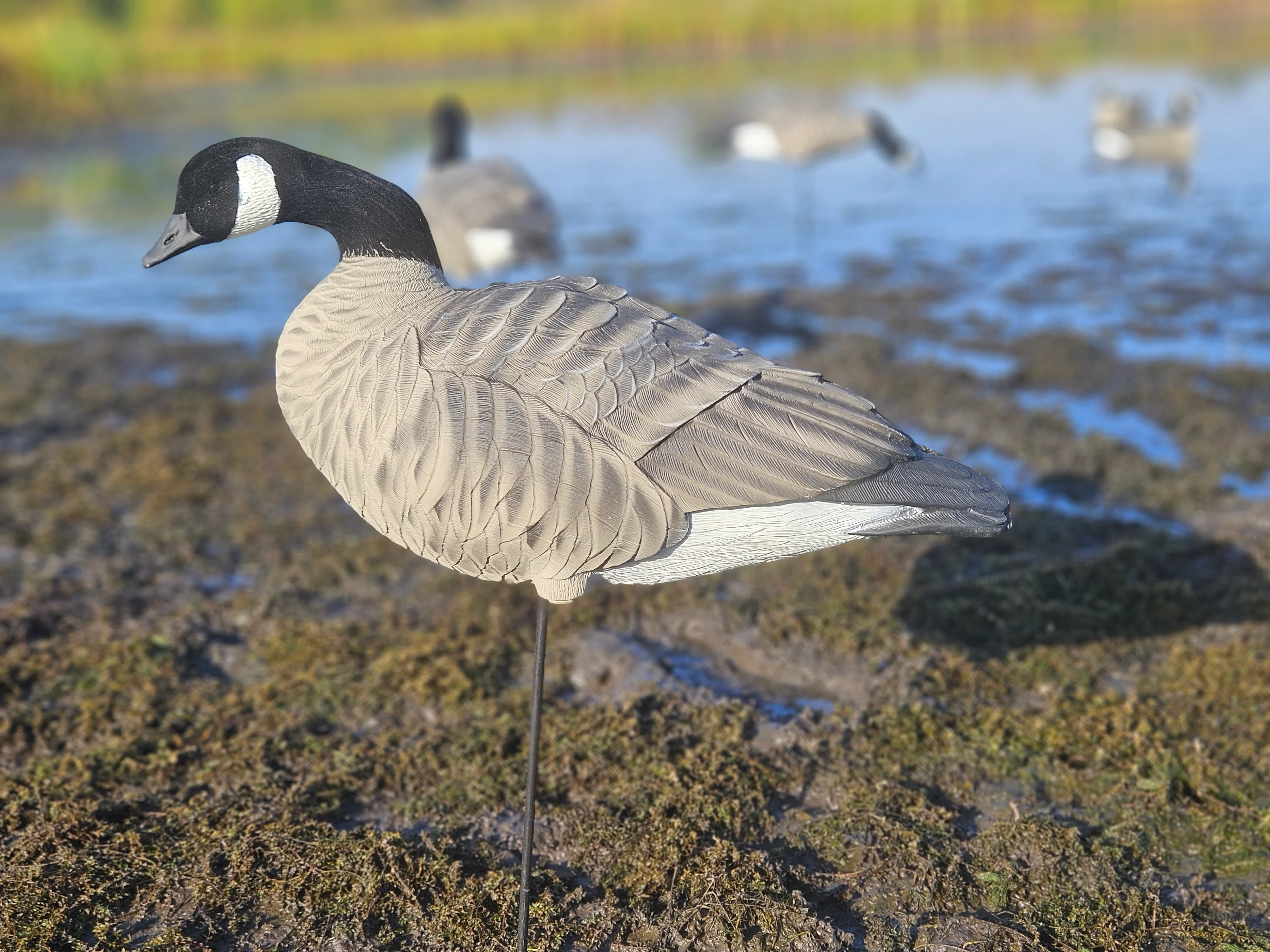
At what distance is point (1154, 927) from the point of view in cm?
283

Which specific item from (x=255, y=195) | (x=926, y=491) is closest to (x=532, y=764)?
(x=926, y=491)

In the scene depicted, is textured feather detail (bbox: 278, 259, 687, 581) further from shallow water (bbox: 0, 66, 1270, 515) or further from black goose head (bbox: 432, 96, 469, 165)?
black goose head (bbox: 432, 96, 469, 165)

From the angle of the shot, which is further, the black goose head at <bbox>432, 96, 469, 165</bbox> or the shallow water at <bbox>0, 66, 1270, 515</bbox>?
the black goose head at <bbox>432, 96, 469, 165</bbox>

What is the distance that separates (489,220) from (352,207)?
15.9 feet

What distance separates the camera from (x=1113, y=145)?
48.7 feet

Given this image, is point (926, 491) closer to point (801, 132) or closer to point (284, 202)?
point (284, 202)

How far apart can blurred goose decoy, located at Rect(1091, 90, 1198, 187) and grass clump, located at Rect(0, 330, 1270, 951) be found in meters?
11.3

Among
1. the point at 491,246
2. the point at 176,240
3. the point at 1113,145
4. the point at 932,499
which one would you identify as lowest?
the point at 1113,145

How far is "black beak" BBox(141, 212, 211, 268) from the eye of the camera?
3080mm

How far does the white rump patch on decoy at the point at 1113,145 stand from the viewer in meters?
14.6

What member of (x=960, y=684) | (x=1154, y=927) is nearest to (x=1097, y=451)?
(x=960, y=684)

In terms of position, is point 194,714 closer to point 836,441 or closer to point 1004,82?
point 836,441

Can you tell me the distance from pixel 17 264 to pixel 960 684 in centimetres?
1226

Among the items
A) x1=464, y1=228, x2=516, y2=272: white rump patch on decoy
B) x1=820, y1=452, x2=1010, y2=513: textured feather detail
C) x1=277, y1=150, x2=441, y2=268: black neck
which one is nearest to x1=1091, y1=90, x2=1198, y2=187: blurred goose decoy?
x1=464, y1=228, x2=516, y2=272: white rump patch on decoy
